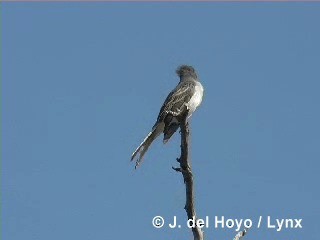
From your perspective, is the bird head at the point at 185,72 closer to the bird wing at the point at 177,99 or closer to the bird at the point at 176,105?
the bird at the point at 176,105

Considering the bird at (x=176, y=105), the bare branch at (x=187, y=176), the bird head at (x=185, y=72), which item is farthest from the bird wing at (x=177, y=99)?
the bare branch at (x=187, y=176)

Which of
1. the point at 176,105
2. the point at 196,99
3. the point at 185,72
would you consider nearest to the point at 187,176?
the point at 176,105

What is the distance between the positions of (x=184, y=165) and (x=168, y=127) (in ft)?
9.92

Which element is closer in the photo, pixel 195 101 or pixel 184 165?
pixel 184 165

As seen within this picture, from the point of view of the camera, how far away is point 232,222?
369 inches

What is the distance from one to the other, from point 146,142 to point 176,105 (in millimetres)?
1505

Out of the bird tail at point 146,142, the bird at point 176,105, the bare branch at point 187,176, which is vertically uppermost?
the bird at point 176,105

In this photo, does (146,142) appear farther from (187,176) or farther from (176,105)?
(187,176)

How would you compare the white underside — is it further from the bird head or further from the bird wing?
the bird head

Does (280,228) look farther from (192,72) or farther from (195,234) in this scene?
(192,72)

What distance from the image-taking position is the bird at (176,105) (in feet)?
34.4

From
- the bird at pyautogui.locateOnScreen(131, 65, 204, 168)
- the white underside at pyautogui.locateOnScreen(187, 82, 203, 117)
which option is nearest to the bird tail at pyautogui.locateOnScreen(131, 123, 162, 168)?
the bird at pyautogui.locateOnScreen(131, 65, 204, 168)

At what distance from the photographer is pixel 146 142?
1037cm

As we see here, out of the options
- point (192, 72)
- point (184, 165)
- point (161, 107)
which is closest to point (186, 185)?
point (184, 165)
